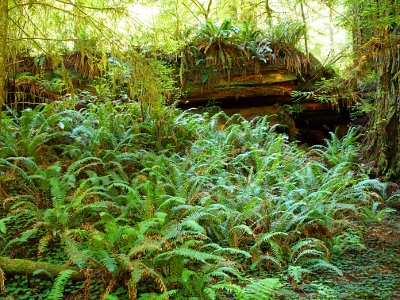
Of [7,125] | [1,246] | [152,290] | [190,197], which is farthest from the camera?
[7,125]

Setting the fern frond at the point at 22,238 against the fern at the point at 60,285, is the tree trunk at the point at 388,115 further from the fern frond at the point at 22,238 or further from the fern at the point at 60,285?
the fern frond at the point at 22,238

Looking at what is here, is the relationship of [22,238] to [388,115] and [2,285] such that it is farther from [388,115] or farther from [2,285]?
[388,115]

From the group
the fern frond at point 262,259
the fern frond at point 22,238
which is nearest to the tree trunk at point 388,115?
the fern frond at point 262,259

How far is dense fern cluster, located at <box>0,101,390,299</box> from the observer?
2.82 metres

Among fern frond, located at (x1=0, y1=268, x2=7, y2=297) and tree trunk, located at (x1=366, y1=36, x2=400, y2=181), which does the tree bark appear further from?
fern frond, located at (x1=0, y1=268, x2=7, y2=297)

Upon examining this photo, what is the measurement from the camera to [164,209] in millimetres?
3596

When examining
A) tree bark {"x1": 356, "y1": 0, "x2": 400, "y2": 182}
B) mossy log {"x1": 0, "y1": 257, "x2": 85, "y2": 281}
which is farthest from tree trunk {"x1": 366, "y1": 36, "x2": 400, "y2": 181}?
mossy log {"x1": 0, "y1": 257, "x2": 85, "y2": 281}

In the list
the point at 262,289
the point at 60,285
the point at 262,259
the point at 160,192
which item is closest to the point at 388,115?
the point at 262,259

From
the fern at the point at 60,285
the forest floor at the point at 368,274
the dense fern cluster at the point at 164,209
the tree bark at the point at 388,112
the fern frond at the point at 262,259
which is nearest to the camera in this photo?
the fern at the point at 60,285

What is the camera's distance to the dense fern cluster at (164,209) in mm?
2818

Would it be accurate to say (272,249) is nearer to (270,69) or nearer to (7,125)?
(7,125)

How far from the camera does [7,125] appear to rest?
5.27 meters

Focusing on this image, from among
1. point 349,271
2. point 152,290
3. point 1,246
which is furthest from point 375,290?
point 1,246

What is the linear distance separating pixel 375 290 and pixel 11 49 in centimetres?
465
